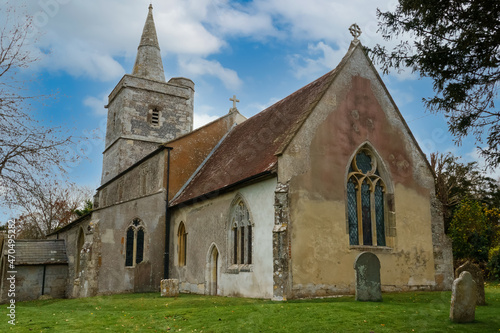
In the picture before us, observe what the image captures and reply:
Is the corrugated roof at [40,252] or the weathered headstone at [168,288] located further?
the corrugated roof at [40,252]

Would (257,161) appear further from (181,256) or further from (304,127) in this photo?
(181,256)

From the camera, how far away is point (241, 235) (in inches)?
656

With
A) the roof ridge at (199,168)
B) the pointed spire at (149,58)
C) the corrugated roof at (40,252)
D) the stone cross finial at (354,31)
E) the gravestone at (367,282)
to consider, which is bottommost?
the gravestone at (367,282)

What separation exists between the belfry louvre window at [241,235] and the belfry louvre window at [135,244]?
5649 millimetres

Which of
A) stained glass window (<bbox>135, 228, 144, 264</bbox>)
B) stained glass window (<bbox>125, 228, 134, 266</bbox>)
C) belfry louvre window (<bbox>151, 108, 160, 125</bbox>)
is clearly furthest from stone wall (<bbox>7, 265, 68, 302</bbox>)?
belfry louvre window (<bbox>151, 108, 160, 125</bbox>)

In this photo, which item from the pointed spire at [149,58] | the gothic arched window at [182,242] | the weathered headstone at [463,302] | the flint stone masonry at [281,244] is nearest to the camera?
the weathered headstone at [463,302]

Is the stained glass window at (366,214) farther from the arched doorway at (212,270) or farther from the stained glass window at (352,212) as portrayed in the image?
the arched doorway at (212,270)

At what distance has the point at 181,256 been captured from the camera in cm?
2067

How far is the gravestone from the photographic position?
12367 mm

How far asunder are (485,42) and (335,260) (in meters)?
8.30

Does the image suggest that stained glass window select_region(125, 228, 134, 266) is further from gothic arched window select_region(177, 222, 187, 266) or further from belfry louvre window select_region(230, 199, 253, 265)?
belfry louvre window select_region(230, 199, 253, 265)

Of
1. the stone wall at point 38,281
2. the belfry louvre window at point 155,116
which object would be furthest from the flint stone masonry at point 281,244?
the belfry louvre window at point 155,116

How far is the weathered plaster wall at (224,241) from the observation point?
1487 cm

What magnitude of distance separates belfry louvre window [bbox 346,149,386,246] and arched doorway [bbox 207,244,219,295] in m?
5.77
